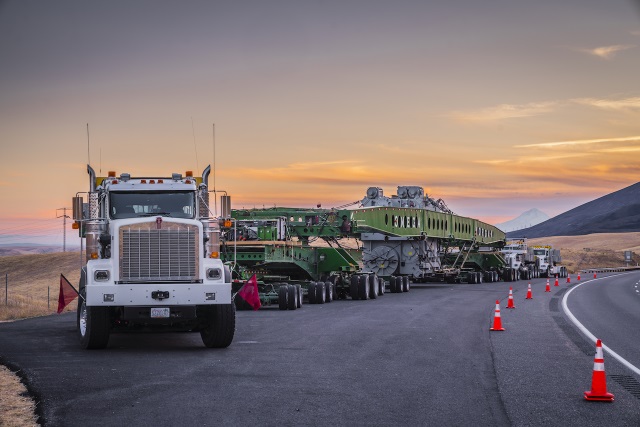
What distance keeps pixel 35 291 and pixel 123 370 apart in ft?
143

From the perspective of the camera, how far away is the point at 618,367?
14711mm

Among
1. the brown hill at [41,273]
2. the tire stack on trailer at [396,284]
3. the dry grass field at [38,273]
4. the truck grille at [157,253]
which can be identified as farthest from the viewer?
the dry grass field at [38,273]

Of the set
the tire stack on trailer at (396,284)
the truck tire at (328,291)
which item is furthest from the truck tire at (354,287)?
the tire stack on trailer at (396,284)

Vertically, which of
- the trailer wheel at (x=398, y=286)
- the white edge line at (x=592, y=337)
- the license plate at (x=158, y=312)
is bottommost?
the white edge line at (x=592, y=337)

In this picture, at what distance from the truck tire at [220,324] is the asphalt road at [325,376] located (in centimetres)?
25

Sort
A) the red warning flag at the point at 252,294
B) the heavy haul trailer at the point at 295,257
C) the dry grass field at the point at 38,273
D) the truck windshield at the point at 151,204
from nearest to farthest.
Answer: the truck windshield at the point at 151,204, the red warning flag at the point at 252,294, the heavy haul trailer at the point at 295,257, the dry grass field at the point at 38,273

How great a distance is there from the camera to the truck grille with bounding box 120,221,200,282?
52.1 ft

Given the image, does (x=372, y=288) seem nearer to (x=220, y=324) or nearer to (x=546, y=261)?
(x=220, y=324)

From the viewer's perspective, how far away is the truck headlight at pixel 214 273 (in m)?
16.1

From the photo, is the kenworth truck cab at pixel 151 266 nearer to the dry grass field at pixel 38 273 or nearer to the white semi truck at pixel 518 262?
the dry grass field at pixel 38 273

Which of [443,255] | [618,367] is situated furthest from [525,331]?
[443,255]

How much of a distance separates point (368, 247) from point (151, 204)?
3029 cm

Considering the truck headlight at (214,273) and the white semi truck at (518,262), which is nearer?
the truck headlight at (214,273)

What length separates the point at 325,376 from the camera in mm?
13102
